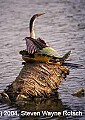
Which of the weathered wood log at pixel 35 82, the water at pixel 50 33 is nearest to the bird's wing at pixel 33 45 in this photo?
the weathered wood log at pixel 35 82

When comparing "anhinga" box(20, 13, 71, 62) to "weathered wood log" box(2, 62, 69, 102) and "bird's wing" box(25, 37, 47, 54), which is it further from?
"weathered wood log" box(2, 62, 69, 102)

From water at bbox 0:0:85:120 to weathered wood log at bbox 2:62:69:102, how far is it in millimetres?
543

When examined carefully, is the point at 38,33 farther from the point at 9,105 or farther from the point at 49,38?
the point at 9,105

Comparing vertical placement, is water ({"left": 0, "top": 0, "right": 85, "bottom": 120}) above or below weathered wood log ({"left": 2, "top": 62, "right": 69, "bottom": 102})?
above

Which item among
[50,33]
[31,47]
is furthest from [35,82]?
[50,33]

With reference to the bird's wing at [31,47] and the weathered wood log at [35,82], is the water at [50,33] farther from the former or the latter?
the bird's wing at [31,47]

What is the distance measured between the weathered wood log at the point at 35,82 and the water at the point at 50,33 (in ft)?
1.78

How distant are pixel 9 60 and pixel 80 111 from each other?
7949 millimetres

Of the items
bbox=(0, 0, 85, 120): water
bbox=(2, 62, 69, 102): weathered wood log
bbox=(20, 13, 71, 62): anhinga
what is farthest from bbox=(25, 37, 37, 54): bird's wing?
bbox=(0, 0, 85, 120): water

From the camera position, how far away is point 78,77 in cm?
1906

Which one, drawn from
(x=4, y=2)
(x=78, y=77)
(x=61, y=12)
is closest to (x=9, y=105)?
(x=78, y=77)

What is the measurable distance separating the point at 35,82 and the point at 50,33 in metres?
13.0

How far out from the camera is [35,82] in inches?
646

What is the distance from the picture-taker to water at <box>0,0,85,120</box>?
18.2 metres
